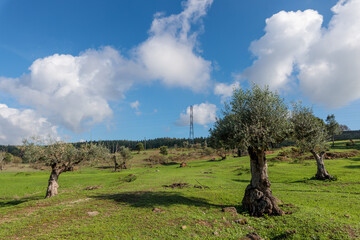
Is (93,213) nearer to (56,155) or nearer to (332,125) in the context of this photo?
(56,155)

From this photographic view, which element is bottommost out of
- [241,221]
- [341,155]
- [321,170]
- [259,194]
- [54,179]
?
[241,221]

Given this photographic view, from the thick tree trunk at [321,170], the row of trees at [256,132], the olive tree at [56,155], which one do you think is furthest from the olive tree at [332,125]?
the olive tree at [56,155]

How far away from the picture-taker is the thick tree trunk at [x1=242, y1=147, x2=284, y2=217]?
1639cm

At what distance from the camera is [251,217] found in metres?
15.8

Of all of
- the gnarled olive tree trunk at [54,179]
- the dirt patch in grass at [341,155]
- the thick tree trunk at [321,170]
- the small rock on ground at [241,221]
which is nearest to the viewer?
the small rock on ground at [241,221]

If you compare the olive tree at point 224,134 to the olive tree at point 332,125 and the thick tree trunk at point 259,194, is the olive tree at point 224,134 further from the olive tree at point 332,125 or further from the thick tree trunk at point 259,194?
the olive tree at point 332,125

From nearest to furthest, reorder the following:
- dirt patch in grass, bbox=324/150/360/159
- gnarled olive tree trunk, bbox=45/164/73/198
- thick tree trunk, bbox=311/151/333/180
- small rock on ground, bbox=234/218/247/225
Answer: small rock on ground, bbox=234/218/247/225
gnarled olive tree trunk, bbox=45/164/73/198
thick tree trunk, bbox=311/151/333/180
dirt patch in grass, bbox=324/150/360/159

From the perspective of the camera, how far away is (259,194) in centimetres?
1734

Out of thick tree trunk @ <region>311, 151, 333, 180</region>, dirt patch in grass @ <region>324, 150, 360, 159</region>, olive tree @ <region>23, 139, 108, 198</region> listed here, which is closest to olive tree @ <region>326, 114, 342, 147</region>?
dirt patch in grass @ <region>324, 150, 360, 159</region>

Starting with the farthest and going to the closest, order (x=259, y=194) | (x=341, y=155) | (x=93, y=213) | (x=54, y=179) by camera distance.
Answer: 1. (x=341, y=155)
2. (x=54, y=179)
3. (x=259, y=194)
4. (x=93, y=213)

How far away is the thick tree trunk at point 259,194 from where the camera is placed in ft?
53.8

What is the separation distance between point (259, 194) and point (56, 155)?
94.9 feet

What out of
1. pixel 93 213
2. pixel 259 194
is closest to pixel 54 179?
pixel 93 213

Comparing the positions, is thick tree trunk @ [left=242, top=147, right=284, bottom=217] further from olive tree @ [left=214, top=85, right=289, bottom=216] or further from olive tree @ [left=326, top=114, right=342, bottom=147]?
olive tree @ [left=326, top=114, right=342, bottom=147]
